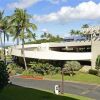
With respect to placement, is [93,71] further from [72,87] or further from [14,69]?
[14,69]

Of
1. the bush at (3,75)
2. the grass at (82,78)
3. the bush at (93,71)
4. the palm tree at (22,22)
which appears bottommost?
the grass at (82,78)

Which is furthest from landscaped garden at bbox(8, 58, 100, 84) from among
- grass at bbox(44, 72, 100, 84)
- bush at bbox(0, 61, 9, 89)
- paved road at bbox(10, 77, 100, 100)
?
bush at bbox(0, 61, 9, 89)

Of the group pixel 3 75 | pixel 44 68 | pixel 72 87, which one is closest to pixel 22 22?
pixel 44 68

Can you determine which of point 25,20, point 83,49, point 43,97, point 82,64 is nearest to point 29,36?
point 25,20

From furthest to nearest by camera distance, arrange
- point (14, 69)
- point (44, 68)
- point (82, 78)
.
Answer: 1. point (14, 69)
2. point (44, 68)
3. point (82, 78)

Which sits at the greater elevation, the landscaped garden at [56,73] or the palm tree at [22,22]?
the palm tree at [22,22]

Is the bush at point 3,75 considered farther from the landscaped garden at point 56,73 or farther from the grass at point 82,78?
the landscaped garden at point 56,73

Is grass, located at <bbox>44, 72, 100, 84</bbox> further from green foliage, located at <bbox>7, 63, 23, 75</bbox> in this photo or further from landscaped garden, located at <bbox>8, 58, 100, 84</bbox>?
green foliage, located at <bbox>7, 63, 23, 75</bbox>

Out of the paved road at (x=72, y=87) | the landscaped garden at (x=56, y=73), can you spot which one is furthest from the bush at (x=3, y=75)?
the landscaped garden at (x=56, y=73)

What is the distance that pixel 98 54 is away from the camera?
67250mm

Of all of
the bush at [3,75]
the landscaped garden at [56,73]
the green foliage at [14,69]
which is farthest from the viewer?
the green foliage at [14,69]

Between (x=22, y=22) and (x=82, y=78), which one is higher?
(x=22, y=22)

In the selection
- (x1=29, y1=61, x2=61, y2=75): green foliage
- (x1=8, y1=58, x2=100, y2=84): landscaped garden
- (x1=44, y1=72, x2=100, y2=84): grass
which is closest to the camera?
(x1=44, y1=72, x2=100, y2=84): grass

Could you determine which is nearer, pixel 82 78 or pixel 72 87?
pixel 72 87
